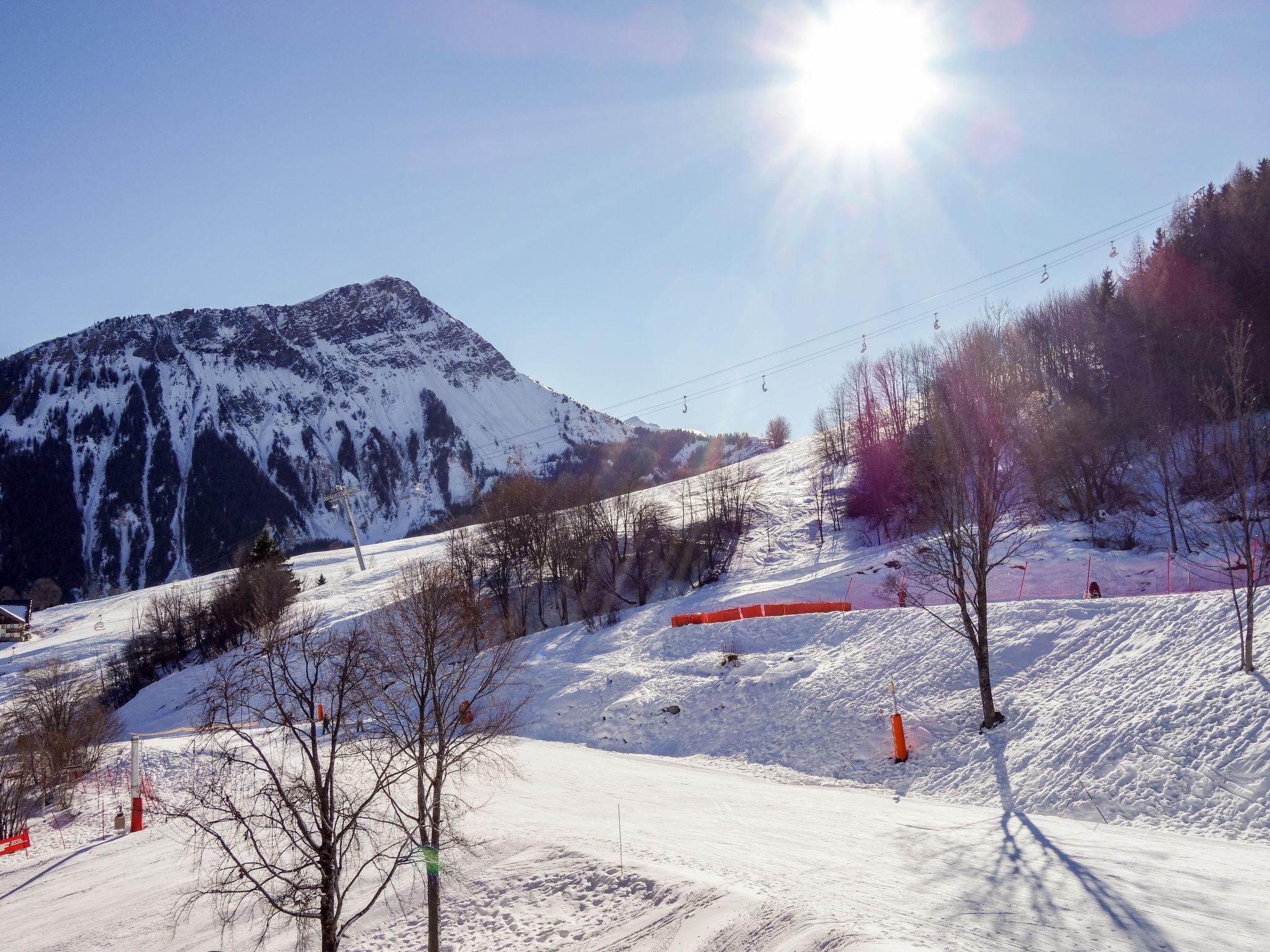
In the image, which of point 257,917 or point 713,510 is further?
point 713,510

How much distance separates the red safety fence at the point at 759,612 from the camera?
28.3 m

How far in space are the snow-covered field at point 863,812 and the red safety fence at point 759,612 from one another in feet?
3.59

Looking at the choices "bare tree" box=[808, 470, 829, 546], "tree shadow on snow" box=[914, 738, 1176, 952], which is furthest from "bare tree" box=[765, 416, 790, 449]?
"tree shadow on snow" box=[914, 738, 1176, 952]

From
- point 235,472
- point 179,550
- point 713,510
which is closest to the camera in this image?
point 713,510

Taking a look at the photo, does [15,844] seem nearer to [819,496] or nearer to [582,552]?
[582,552]

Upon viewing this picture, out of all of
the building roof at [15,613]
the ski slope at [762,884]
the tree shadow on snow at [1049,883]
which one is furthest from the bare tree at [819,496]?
the building roof at [15,613]

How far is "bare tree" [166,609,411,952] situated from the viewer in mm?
9258

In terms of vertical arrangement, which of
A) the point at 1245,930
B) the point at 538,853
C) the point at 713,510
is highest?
the point at 713,510

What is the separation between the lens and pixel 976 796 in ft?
46.5

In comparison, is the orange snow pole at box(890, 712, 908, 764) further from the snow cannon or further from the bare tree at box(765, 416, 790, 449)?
the bare tree at box(765, 416, 790, 449)

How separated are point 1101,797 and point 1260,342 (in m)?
38.3

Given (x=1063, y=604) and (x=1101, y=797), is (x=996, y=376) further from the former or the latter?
(x=1101, y=797)

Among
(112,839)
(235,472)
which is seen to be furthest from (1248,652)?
(235,472)

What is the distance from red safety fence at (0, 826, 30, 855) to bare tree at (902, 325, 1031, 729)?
26.8m
